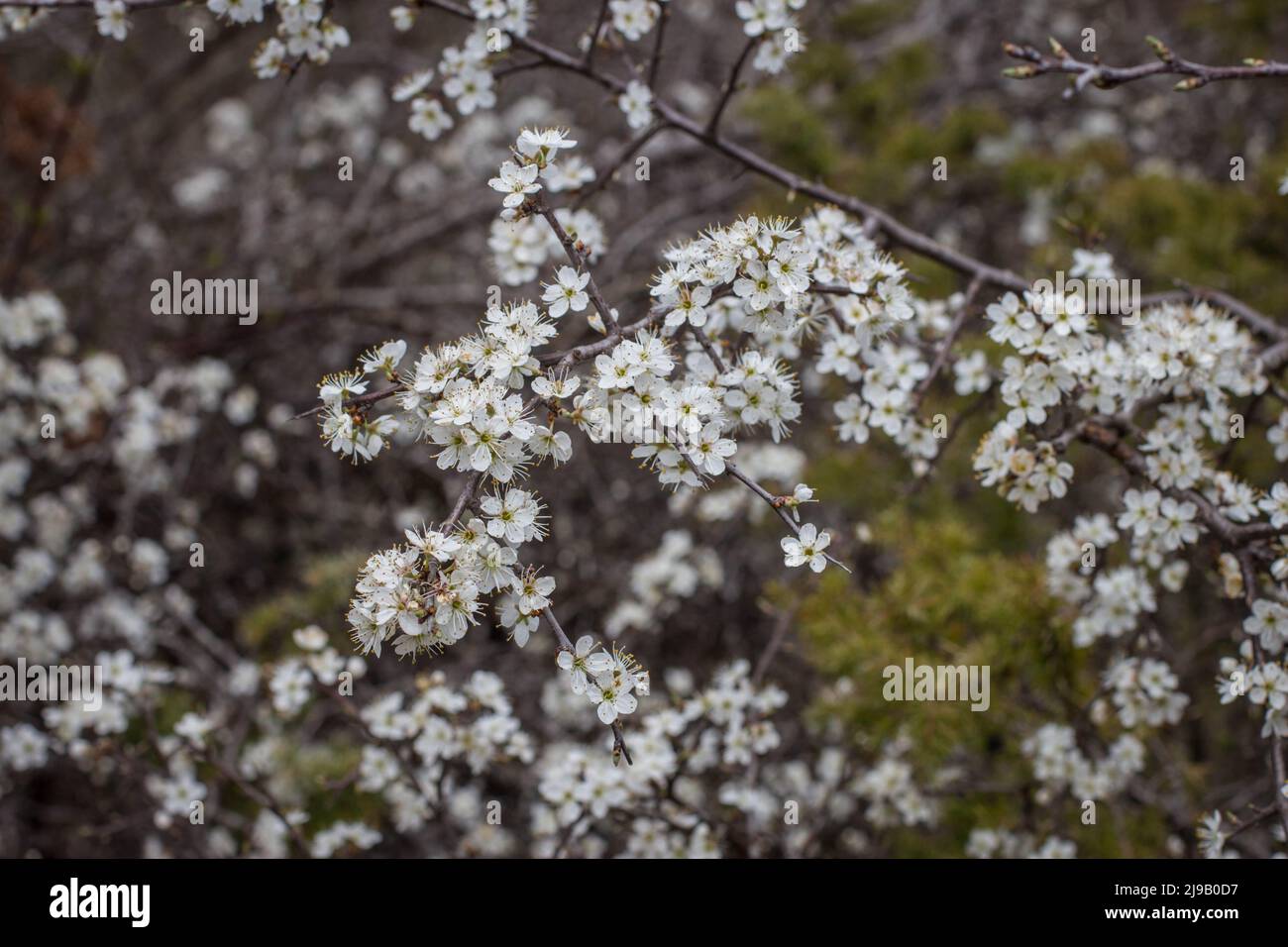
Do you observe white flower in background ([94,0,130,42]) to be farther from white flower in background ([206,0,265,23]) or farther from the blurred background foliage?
the blurred background foliage

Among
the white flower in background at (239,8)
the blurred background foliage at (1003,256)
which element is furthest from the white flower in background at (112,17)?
the blurred background foliage at (1003,256)

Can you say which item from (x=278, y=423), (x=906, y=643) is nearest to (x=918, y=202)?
(x=906, y=643)

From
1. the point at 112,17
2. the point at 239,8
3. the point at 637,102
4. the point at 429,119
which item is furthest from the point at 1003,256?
the point at 112,17

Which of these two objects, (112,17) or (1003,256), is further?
(1003,256)

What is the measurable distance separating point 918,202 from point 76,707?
145 inches

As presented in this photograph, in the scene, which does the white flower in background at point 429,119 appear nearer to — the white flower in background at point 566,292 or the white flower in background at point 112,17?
the white flower in background at point 112,17

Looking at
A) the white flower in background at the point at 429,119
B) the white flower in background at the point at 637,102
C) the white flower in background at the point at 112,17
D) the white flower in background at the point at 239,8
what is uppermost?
the white flower in background at the point at 112,17

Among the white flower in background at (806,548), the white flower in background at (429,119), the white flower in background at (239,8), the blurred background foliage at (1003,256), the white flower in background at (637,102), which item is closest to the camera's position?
the white flower in background at (806,548)

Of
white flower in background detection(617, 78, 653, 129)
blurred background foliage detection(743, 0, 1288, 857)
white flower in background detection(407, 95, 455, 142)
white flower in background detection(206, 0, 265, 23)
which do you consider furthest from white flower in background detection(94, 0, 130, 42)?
blurred background foliage detection(743, 0, 1288, 857)

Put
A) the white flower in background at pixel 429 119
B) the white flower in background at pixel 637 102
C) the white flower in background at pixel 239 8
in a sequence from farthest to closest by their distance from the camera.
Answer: the white flower in background at pixel 429 119
the white flower in background at pixel 637 102
the white flower in background at pixel 239 8

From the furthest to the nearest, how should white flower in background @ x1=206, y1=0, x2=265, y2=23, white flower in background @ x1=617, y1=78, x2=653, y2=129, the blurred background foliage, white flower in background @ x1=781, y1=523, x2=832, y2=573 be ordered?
the blurred background foliage, white flower in background @ x1=617, y1=78, x2=653, y2=129, white flower in background @ x1=206, y1=0, x2=265, y2=23, white flower in background @ x1=781, y1=523, x2=832, y2=573

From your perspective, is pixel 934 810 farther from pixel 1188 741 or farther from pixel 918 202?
pixel 918 202

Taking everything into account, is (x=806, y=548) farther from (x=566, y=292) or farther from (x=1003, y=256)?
(x=1003, y=256)

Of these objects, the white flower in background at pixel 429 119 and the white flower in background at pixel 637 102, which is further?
the white flower in background at pixel 429 119
